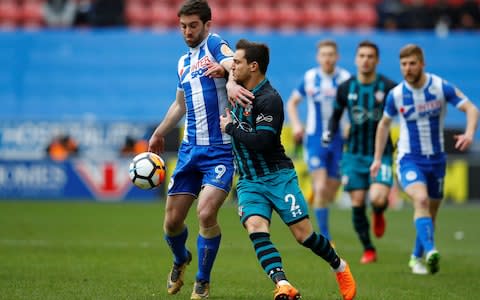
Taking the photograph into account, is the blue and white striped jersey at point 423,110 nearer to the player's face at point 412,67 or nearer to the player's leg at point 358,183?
A: the player's face at point 412,67

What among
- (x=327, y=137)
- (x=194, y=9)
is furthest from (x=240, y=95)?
(x=327, y=137)

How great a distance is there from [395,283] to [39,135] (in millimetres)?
16589

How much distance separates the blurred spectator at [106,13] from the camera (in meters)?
28.4

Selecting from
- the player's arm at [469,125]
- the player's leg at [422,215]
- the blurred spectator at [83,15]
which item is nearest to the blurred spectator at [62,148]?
the blurred spectator at [83,15]

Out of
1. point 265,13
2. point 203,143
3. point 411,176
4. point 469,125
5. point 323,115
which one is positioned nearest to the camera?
point 203,143

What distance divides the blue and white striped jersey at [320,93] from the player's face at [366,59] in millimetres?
1526

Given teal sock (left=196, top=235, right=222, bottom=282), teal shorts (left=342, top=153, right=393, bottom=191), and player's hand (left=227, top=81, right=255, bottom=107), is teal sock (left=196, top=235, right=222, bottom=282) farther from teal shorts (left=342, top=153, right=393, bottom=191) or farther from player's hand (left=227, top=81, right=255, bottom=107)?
teal shorts (left=342, top=153, right=393, bottom=191)

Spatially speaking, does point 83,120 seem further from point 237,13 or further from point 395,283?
point 395,283

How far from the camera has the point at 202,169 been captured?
8.29 m

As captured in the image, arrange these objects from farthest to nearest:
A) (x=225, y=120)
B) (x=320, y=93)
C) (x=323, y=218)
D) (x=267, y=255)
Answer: (x=320, y=93), (x=323, y=218), (x=225, y=120), (x=267, y=255)

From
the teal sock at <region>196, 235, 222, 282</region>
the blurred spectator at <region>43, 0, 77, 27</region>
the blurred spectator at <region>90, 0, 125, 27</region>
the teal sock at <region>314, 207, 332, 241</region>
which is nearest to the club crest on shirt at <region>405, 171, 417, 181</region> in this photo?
the teal sock at <region>314, 207, 332, 241</region>

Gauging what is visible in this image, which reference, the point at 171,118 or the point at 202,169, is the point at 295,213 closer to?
the point at 202,169

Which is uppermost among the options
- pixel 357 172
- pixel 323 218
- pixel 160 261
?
pixel 357 172

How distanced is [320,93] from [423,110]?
3091 mm
